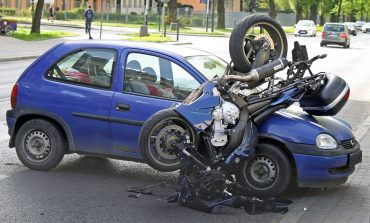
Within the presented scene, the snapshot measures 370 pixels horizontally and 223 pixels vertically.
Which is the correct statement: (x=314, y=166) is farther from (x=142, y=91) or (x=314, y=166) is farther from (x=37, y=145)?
(x=37, y=145)

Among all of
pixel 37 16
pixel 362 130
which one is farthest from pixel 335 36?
pixel 362 130

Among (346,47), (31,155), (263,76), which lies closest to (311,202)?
(263,76)

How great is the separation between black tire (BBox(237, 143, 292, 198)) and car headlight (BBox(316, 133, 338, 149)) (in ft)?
1.14

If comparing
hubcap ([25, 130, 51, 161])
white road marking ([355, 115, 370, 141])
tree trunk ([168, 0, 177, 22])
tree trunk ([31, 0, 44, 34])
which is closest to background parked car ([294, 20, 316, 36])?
tree trunk ([168, 0, 177, 22])

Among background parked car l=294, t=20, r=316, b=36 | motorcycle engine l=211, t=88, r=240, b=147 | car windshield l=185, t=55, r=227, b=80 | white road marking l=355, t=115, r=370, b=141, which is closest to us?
motorcycle engine l=211, t=88, r=240, b=147

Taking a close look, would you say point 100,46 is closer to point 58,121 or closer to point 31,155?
point 58,121

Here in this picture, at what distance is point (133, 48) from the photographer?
22.3ft

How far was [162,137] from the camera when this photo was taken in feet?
19.5

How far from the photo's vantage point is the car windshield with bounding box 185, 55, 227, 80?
6762mm

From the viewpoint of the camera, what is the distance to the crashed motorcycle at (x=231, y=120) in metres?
5.70

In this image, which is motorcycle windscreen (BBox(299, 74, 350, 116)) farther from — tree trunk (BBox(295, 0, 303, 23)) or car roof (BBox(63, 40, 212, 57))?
tree trunk (BBox(295, 0, 303, 23))

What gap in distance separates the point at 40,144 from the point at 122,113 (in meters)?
1.11

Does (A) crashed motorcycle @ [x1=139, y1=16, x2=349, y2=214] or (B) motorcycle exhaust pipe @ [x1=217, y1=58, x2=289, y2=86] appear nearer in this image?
(A) crashed motorcycle @ [x1=139, y1=16, x2=349, y2=214]

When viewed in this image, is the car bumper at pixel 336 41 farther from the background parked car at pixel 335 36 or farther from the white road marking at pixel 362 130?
the white road marking at pixel 362 130
